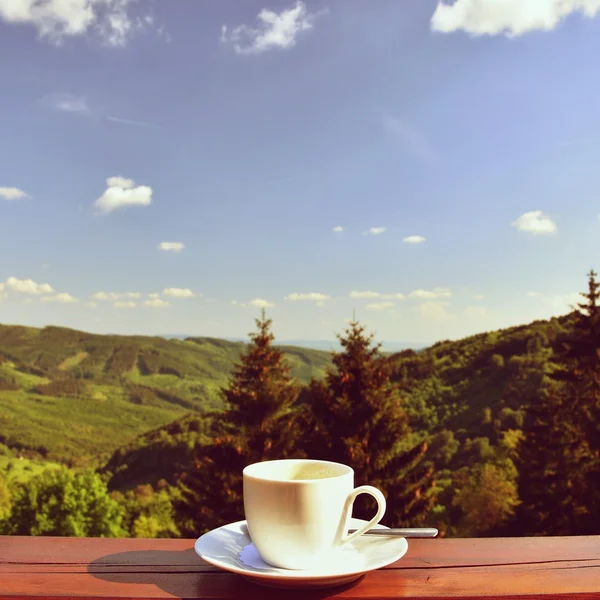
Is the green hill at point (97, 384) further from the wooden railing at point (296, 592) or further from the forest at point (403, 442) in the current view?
the wooden railing at point (296, 592)

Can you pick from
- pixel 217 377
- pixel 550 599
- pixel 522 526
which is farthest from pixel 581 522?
pixel 217 377

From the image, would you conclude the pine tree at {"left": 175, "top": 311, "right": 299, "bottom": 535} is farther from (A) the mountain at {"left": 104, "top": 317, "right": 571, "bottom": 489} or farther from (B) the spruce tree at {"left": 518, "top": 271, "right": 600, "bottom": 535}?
(A) the mountain at {"left": 104, "top": 317, "right": 571, "bottom": 489}

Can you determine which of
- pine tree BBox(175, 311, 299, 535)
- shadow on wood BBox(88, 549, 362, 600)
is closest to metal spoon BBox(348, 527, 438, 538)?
shadow on wood BBox(88, 549, 362, 600)

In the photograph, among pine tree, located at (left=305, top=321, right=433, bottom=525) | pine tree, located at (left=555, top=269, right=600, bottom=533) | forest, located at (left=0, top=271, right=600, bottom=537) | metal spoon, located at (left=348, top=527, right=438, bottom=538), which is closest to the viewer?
metal spoon, located at (left=348, top=527, right=438, bottom=538)

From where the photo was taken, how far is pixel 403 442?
47.9 ft

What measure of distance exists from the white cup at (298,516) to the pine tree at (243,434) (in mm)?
14802

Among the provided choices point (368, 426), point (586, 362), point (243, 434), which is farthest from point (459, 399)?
point (368, 426)

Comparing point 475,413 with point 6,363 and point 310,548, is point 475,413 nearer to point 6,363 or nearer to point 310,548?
point 310,548

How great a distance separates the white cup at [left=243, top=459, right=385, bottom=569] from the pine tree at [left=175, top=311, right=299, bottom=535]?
14.8m

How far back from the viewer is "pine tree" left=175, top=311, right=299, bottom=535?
1583cm

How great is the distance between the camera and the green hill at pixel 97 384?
3172 inches

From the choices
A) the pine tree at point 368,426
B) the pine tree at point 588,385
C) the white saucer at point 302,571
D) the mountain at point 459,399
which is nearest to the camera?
the white saucer at point 302,571

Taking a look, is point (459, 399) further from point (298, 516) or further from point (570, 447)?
point (298, 516)

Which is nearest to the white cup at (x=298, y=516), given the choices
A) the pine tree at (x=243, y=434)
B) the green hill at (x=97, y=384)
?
the pine tree at (x=243, y=434)
